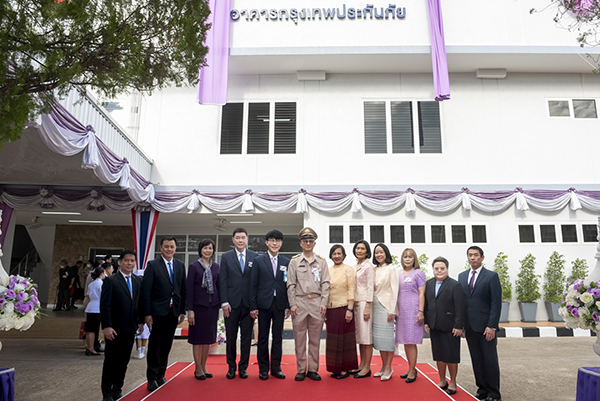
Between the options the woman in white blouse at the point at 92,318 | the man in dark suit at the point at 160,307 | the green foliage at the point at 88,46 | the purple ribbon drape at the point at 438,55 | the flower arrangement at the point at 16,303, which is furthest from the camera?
the purple ribbon drape at the point at 438,55

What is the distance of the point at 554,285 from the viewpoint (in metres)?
9.73

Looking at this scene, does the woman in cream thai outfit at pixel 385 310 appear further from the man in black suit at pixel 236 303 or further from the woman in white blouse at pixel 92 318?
Result: the woman in white blouse at pixel 92 318

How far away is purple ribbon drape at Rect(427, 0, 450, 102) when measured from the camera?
10102mm

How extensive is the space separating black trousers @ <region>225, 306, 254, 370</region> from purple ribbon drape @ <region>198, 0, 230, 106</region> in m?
6.60

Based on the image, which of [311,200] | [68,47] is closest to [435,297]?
[68,47]

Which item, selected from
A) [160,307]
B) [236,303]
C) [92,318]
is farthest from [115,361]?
[92,318]

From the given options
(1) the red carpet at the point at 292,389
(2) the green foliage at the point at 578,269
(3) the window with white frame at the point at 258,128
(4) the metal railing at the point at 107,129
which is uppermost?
(3) the window with white frame at the point at 258,128

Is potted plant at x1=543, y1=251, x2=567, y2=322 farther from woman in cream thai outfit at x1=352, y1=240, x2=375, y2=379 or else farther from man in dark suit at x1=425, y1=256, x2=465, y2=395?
woman in cream thai outfit at x1=352, y1=240, x2=375, y2=379

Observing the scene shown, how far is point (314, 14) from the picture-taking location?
11070 mm

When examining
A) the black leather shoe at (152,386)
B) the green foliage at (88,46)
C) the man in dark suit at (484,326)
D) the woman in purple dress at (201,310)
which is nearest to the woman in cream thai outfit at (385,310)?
the man in dark suit at (484,326)

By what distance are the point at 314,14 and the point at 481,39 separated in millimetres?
4406

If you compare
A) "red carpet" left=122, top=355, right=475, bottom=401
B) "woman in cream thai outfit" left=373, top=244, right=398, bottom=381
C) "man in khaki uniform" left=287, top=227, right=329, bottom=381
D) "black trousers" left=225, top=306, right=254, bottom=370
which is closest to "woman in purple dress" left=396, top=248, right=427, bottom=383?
"woman in cream thai outfit" left=373, top=244, right=398, bottom=381

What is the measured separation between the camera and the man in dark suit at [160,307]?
4.48 metres

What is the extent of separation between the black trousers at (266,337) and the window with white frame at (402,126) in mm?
6802
